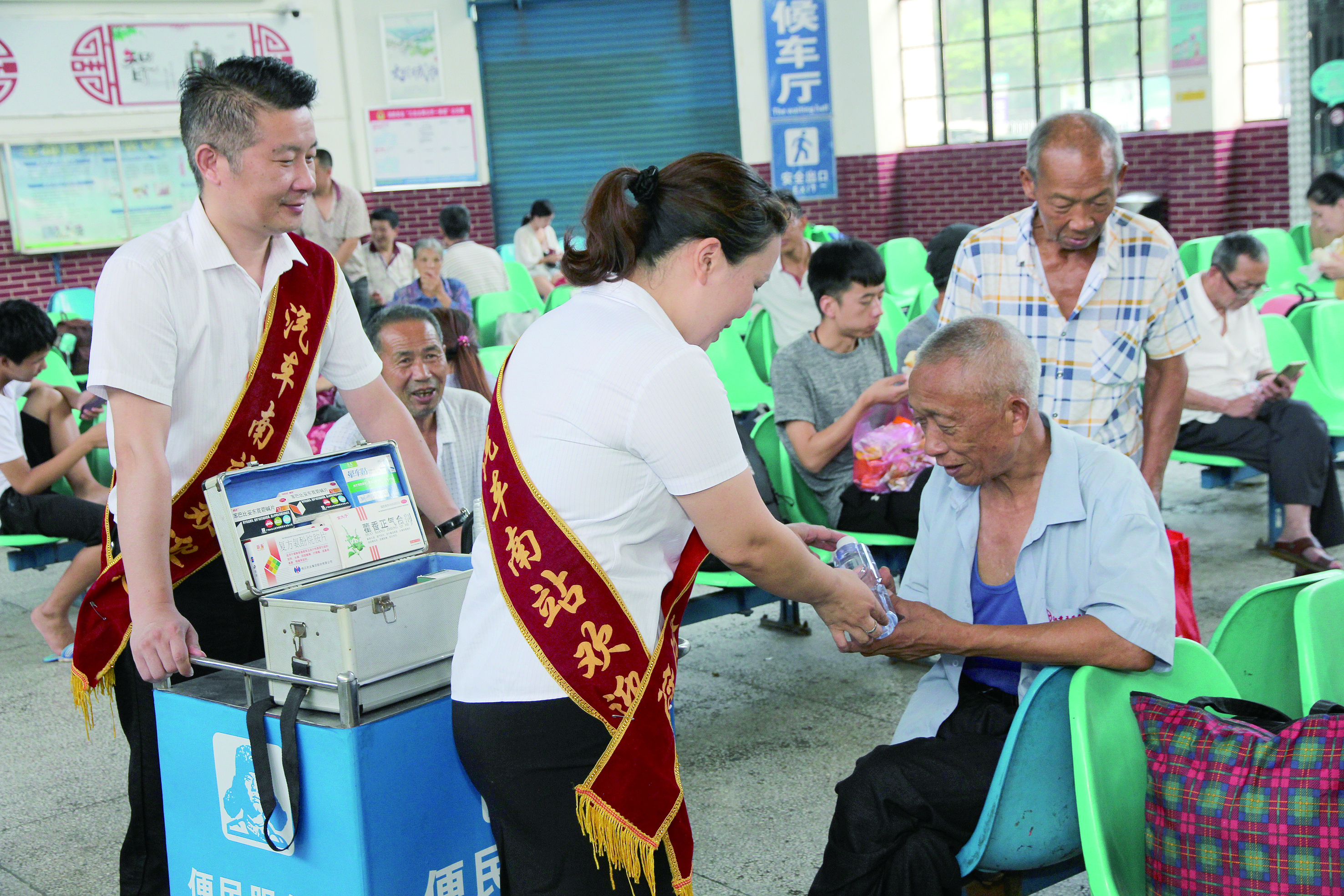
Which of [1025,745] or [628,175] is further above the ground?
[628,175]

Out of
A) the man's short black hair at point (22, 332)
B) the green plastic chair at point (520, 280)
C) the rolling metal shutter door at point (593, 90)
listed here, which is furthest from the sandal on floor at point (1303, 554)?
the rolling metal shutter door at point (593, 90)

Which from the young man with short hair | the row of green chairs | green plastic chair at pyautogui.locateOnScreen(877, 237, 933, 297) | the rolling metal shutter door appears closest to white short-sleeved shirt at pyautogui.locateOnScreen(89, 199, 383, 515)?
the young man with short hair

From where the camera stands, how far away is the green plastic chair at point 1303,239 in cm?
830

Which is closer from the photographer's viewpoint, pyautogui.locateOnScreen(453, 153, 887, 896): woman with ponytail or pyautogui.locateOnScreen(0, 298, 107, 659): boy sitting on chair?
pyautogui.locateOnScreen(453, 153, 887, 896): woman with ponytail

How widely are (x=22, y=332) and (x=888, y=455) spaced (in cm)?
311

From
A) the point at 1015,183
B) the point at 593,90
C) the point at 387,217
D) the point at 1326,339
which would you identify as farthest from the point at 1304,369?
the point at 593,90

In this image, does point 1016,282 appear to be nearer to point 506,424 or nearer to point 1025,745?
point 1025,745

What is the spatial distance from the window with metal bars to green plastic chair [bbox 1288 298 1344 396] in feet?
19.7

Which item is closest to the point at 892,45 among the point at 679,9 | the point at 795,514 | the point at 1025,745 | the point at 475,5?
the point at 679,9

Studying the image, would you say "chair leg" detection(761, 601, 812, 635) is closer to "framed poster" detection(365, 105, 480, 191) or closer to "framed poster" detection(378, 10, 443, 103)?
"framed poster" detection(365, 105, 480, 191)

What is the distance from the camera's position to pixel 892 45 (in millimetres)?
12047

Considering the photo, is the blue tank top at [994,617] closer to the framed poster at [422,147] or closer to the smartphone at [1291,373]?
the smartphone at [1291,373]

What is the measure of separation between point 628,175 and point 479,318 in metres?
5.92

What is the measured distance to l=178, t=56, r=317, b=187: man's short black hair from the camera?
195cm
